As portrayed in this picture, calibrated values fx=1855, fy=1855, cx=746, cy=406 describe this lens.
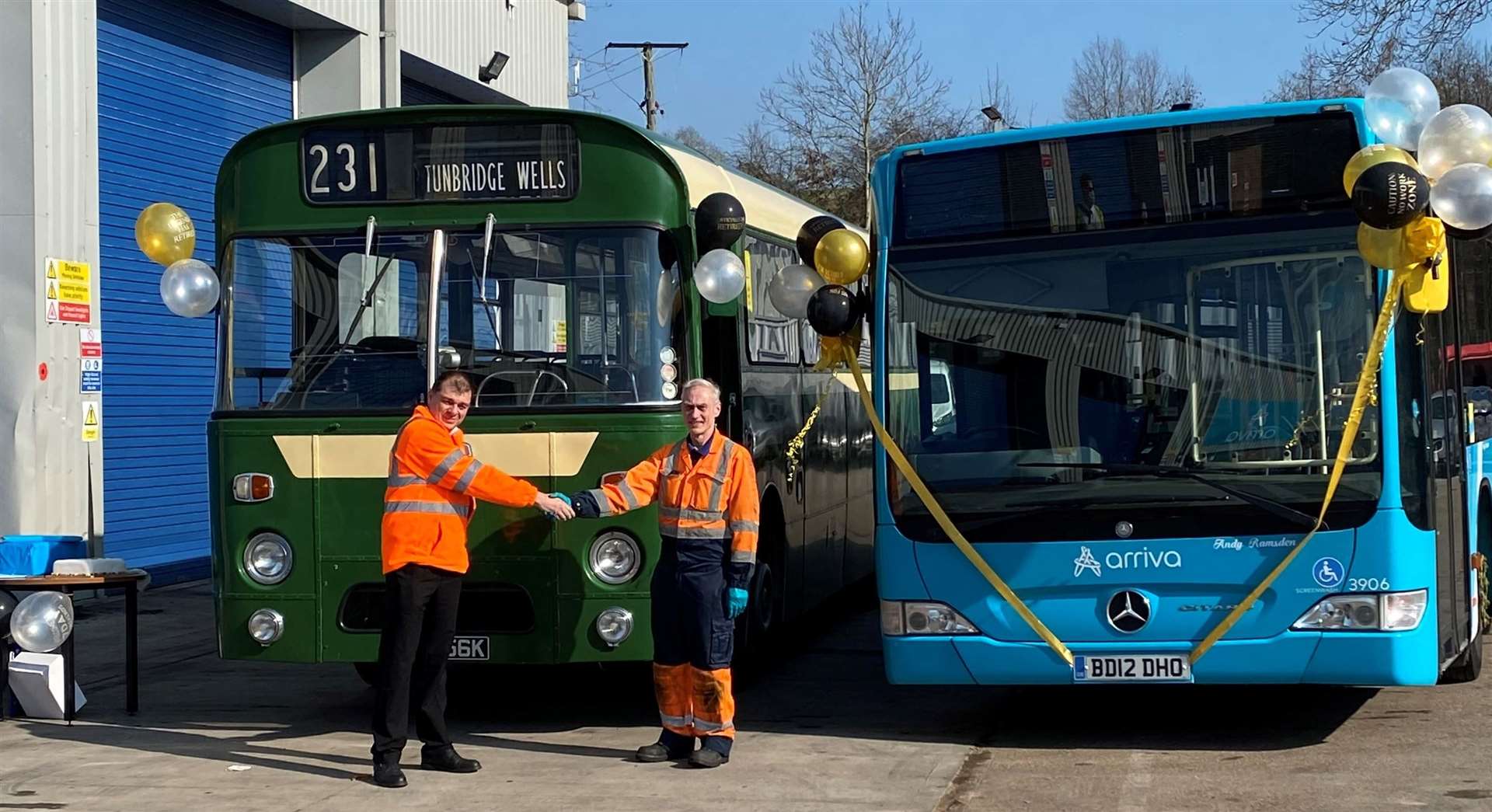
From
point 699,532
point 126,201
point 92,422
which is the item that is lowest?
point 699,532

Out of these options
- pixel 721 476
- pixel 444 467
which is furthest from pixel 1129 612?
pixel 444 467

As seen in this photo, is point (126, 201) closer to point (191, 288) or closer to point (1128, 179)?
point (191, 288)

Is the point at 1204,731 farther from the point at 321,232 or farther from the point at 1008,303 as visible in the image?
the point at 321,232

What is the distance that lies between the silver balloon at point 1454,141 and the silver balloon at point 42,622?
6854 millimetres

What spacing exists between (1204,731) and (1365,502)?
1604mm

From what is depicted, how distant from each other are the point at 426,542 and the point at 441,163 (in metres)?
2.03

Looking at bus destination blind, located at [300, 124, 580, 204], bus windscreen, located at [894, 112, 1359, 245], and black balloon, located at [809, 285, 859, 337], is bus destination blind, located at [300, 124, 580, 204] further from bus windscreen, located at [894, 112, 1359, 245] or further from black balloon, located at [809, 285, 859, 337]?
bus windscreen, located at [894, 112, 1359, 245]

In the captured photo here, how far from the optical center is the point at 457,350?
28.5 ft

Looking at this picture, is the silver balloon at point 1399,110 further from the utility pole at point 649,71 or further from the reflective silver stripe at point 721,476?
the utility pole at point 649,71

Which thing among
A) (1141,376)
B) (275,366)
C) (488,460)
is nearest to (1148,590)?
(1141,376)

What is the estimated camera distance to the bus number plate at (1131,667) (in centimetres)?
793

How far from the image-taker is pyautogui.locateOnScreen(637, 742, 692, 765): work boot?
8.26 metres

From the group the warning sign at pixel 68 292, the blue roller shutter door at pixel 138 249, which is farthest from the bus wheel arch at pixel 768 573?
the blue roller shutter door at pixel 138 249

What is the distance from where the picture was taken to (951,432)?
827 cm
